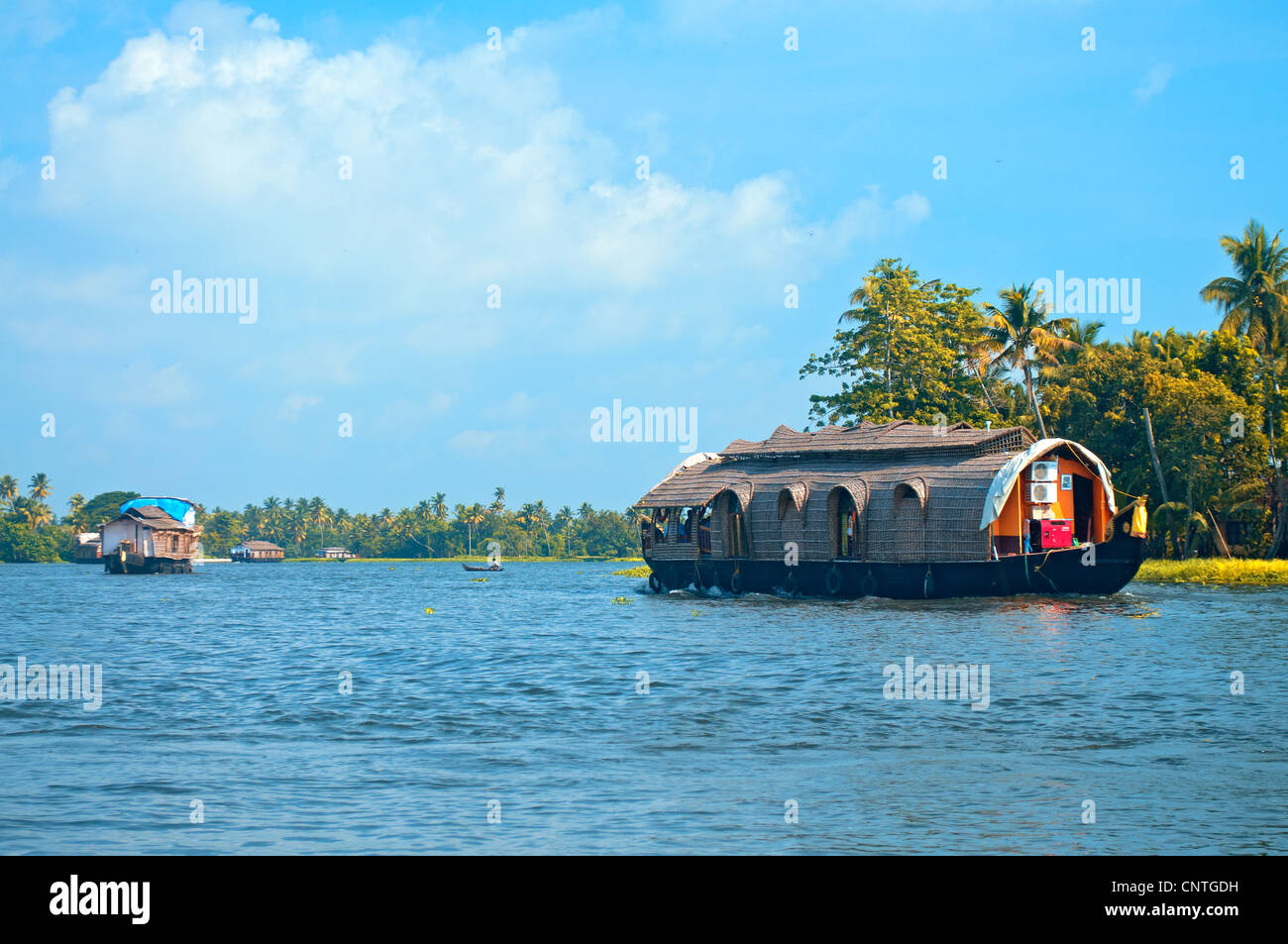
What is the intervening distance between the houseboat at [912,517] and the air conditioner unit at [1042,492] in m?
0.04

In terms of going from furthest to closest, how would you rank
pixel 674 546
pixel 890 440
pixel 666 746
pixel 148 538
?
pixel 148 538 → pixel 674 546 → pixel 890 440 → pixel 666 746

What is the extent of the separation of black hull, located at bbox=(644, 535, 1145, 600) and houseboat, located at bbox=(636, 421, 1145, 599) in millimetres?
39

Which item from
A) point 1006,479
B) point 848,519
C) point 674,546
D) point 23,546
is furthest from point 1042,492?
point 23,546

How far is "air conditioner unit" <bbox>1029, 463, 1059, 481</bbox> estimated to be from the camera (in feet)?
117

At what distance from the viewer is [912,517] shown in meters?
35.4

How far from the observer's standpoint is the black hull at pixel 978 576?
33.2 m

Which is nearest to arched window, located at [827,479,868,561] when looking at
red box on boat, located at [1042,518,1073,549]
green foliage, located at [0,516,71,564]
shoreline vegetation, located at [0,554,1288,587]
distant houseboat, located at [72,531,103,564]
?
red box on boat, located at [1042,518,1073,549]

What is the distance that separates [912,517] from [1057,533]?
4.70 metres

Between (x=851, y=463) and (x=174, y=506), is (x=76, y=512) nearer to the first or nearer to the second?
(x=174, y=506)

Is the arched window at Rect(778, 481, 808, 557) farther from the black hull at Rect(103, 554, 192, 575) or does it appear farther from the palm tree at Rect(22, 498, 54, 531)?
the palm tree at Rect(22, 498, 54, 531)

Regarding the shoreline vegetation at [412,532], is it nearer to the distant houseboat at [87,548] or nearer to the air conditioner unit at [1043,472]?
the distant houseboat at [87,548]

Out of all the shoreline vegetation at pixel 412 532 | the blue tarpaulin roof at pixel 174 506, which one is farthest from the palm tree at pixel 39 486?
the blue tarpaulin roof at pixel 174 506

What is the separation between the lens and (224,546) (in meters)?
163

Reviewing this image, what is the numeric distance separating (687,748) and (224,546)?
162 meters
